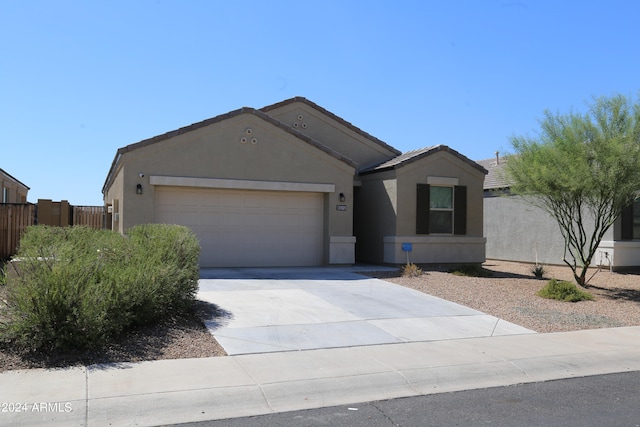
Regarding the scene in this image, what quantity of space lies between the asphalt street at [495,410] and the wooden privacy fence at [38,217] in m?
13.7

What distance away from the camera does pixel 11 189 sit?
29109 millimetres

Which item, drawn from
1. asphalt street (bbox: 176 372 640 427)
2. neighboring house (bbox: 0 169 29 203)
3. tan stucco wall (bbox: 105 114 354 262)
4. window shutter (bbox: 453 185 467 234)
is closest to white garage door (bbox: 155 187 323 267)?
tan stucco wall (bbox: 105 114 354 262)

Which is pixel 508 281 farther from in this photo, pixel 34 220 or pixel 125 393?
pixel 34 220

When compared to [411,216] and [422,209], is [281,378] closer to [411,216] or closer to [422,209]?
[411,216]

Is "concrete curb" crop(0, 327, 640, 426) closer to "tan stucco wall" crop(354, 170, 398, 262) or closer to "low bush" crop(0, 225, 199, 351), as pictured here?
"low bush" crop(0, 225, 199, 351)

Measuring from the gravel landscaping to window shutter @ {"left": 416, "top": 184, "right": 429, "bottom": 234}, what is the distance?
1327 mm

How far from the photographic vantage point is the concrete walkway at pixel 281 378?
5688 millimetres

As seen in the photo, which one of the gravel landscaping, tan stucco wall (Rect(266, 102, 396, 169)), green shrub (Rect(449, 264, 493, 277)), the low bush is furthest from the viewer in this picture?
tan stucco wall (Rect(266, 102, 396, 169))

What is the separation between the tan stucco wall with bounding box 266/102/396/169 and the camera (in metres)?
20.4

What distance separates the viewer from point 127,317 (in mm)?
7977

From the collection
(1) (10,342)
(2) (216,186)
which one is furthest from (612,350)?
(2) (216,186)

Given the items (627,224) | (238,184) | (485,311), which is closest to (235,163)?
(238,184)

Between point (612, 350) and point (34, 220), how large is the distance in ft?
52.1

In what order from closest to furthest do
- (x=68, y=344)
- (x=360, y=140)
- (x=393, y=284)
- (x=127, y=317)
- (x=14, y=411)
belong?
(x=14, y=411) < (x=68, y=344) < (x=127, y=317) < (x=393, y=284) < (x=360, y=140)
